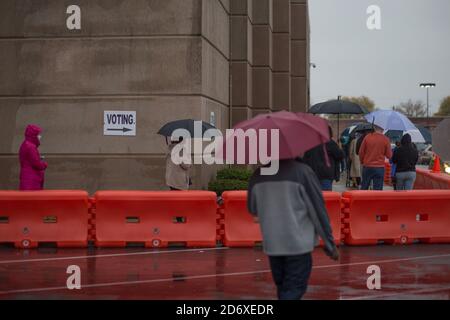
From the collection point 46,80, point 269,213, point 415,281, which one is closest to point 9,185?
point 46,80

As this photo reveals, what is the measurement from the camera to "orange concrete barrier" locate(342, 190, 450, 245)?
12.3 metres

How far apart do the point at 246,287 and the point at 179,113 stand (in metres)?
8.17

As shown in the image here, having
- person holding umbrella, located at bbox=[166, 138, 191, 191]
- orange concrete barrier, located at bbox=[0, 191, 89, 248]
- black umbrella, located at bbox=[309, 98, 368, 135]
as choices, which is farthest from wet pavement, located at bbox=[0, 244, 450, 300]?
black umbrella, located at bbox=[309, 98, 368, 135]

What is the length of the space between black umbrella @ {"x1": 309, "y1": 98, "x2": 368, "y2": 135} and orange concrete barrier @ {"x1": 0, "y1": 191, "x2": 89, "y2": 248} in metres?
9.59

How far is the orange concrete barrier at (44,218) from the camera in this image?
468 inches

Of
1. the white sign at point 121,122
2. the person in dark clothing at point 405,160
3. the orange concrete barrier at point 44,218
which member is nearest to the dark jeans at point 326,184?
the person in dark clothing at point 405,160

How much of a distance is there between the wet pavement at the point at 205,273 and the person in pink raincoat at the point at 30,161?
141cm

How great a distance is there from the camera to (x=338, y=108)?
2047cm

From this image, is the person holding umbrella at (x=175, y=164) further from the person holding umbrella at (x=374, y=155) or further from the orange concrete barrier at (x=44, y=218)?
the person holding umbrella at (x=374, y=155)

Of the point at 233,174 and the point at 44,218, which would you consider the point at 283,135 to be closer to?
the point at 44,218

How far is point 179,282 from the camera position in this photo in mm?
8930

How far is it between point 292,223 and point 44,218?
22.3ft

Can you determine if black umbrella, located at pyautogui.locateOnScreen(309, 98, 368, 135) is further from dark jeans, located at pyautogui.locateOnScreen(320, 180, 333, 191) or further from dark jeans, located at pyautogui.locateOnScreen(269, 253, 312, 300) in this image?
dark jeans, located at pyautogui.locateOnScreen(269, 253, 312, 300)
